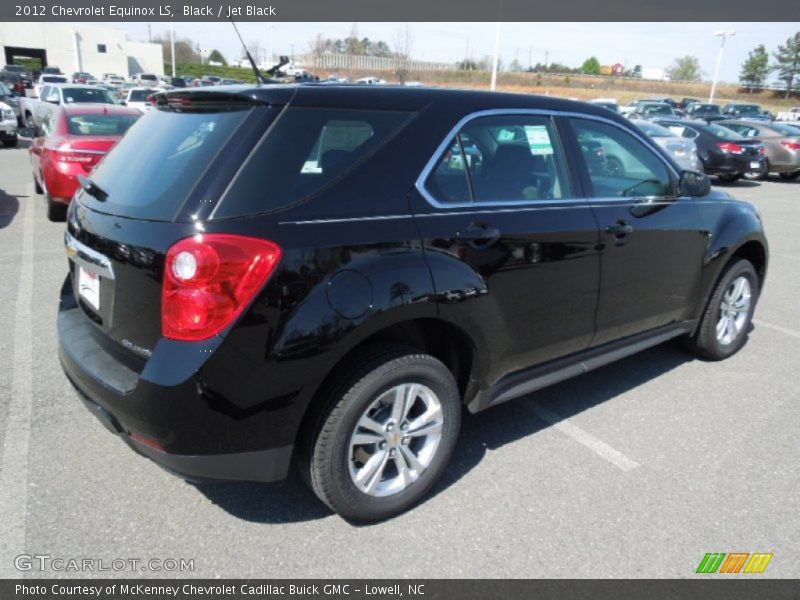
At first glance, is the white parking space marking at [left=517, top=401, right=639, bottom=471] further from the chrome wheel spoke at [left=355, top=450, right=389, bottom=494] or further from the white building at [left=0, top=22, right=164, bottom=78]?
the white building at [left=0, top=22, right=164, bottom=78]

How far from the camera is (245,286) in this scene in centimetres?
214

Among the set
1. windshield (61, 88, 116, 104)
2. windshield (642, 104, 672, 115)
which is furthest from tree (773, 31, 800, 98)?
windshield (61, 88, 116, 104)

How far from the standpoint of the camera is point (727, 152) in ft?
52.5

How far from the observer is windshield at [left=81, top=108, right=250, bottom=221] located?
2.35 meters

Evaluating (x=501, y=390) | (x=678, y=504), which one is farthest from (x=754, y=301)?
(x=501, y=390)

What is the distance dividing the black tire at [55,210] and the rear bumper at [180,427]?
6.68 meters

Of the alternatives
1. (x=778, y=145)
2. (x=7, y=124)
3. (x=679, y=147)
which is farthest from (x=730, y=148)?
(x=7, y=124)

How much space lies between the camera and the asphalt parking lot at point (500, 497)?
2484 mm

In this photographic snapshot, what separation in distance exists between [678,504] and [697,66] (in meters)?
129

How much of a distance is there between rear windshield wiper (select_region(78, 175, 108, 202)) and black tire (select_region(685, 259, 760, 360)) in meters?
3.92

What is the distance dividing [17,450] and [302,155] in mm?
2151

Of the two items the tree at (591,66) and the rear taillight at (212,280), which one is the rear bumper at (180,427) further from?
the tree at (591,66)

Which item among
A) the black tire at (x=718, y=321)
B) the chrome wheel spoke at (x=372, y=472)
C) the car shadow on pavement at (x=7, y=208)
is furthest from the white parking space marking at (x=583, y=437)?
the car shadow on pavement at (x=7, y=208)

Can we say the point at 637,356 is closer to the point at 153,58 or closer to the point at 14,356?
the point at 14,356
